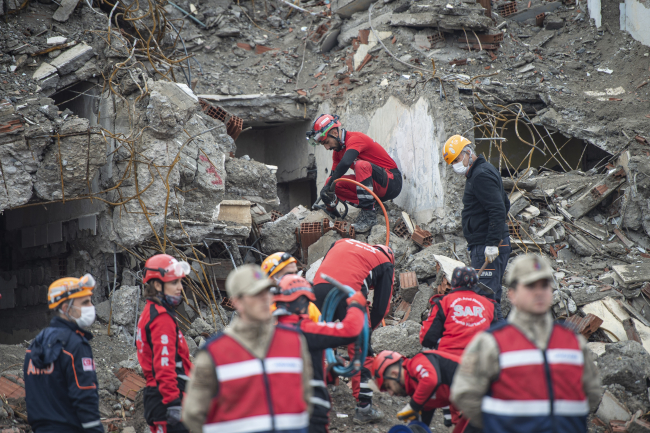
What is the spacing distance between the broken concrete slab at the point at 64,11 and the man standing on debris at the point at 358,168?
10.5 ft

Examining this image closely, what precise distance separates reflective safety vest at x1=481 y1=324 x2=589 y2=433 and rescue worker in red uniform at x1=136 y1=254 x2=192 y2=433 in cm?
192

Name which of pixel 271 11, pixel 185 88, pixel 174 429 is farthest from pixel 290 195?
pixel 174 429

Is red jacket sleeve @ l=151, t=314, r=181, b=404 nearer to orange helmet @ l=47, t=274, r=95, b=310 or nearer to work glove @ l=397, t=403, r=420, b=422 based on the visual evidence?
orange helmet @ l=47, t=274, r=95, b=310

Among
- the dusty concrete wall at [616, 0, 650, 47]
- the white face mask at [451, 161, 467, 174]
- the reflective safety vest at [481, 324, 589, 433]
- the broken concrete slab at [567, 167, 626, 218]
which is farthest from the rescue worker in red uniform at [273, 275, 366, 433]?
the dusty concrete wall at [616, 0, 650, 47]

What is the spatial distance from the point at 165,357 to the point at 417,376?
1.55 meters

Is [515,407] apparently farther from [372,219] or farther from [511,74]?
[511,74]

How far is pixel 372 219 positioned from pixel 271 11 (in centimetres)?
590

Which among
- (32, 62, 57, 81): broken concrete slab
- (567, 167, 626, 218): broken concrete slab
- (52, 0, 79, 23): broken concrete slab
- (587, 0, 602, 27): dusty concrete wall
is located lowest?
(567, 167, 626, 218): broken concrete slab

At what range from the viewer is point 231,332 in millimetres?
2318

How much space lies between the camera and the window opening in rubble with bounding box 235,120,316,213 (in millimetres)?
10055

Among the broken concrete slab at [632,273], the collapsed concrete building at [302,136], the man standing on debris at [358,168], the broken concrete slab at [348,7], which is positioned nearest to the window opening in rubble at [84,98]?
the collapsed concrete building at [302,136]

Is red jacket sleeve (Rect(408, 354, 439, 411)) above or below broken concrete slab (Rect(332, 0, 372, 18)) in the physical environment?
below

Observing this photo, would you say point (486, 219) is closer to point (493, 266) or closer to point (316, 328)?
point (493, 266)

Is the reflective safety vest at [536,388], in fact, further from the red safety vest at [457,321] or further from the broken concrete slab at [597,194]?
the broken concrete slab at [597,194]
